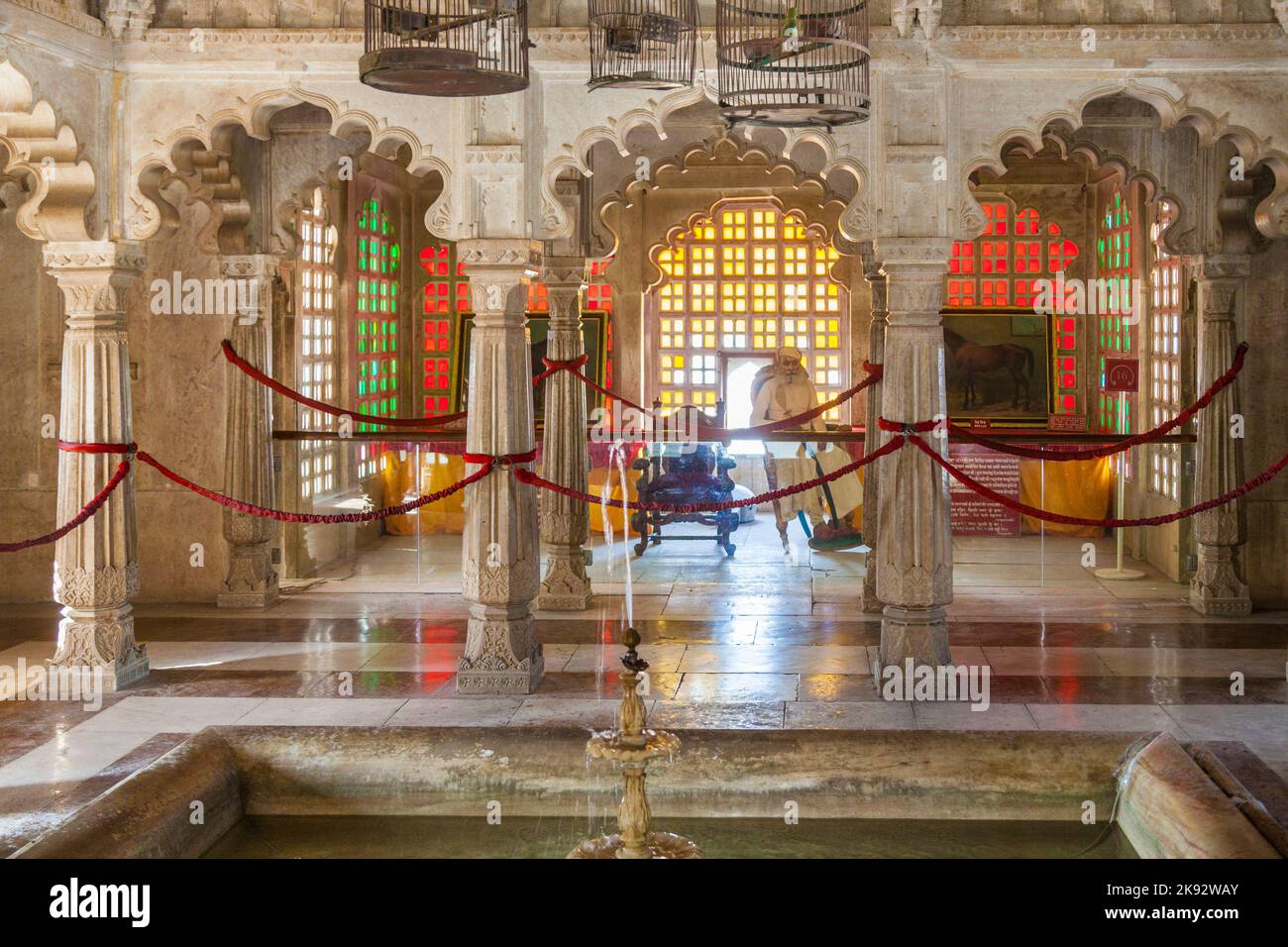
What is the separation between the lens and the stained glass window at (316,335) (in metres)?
13.8

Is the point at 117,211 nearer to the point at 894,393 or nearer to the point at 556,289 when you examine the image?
the point at 556,289

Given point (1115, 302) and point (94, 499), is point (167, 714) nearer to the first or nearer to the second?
point (94, 499)

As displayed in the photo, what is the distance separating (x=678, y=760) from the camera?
6.77 metres

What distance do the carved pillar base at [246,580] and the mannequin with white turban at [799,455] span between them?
16.3 ft

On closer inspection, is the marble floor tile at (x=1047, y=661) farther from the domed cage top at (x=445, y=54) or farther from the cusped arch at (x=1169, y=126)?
the domed cage top at (x=445, y=54)

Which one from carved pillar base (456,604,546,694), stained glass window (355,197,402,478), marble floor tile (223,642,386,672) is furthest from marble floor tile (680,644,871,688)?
stained glass window (355,197,402,478)

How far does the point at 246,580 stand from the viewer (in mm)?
11641

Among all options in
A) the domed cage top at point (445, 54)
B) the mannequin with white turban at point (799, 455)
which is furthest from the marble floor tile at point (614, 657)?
the mannequin with white turban at point (799, 455)

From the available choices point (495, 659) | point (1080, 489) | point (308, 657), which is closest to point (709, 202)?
point (1080, 489)

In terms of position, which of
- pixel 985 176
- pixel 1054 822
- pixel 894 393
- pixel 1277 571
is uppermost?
pixel 985 176

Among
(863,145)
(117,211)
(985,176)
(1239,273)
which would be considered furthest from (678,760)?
(985,176)

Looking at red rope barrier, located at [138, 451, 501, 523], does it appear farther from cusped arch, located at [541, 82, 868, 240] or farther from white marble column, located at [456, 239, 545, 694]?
cusped arch, located at [541, 82, 868, 240]
